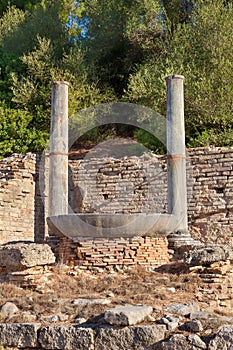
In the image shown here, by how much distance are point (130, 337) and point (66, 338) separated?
2.18 ft

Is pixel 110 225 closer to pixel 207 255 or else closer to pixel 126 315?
pixel 207 255

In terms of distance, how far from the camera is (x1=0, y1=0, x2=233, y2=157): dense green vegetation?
15.0 m

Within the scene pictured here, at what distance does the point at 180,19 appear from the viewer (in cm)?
1889

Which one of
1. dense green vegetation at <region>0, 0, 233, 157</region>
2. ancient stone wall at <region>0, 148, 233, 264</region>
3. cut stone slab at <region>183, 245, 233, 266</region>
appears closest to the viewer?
cut stone slab at <region>183, 245, 233, 266</region>

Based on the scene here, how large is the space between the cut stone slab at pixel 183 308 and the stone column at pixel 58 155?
Result: 5.90 meters

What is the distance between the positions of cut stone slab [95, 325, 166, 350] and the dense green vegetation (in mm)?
9037

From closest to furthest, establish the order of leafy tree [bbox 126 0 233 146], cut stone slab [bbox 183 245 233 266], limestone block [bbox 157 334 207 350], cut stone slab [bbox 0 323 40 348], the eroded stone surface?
limestone block [bbox 157 334 207 350], cut stone slab [bbox 0 323 40 348], the eroded stone surface, cut stone slab [bbox 183 245 233 266], leafy tree [bbox 126 0 233 146]

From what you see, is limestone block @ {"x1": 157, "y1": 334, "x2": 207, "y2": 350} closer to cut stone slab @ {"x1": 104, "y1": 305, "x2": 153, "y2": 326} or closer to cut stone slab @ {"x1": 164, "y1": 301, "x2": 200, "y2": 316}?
cut stone slab @ {"x1": 104, "y1": 305, "x2": 153, "y2": 326}

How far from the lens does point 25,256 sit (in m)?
7.02

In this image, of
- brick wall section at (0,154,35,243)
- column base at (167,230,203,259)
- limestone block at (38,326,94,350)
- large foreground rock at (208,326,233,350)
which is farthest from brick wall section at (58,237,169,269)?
brick wall section at (0,154,35,243)

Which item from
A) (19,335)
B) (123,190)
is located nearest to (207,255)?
(19,335)

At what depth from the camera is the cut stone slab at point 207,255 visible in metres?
6.86

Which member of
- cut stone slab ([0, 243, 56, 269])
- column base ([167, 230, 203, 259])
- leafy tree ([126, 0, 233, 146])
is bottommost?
cut stone slab ([0, 243, 56, 269])

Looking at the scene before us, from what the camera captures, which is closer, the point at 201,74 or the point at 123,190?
the point at 123,190
